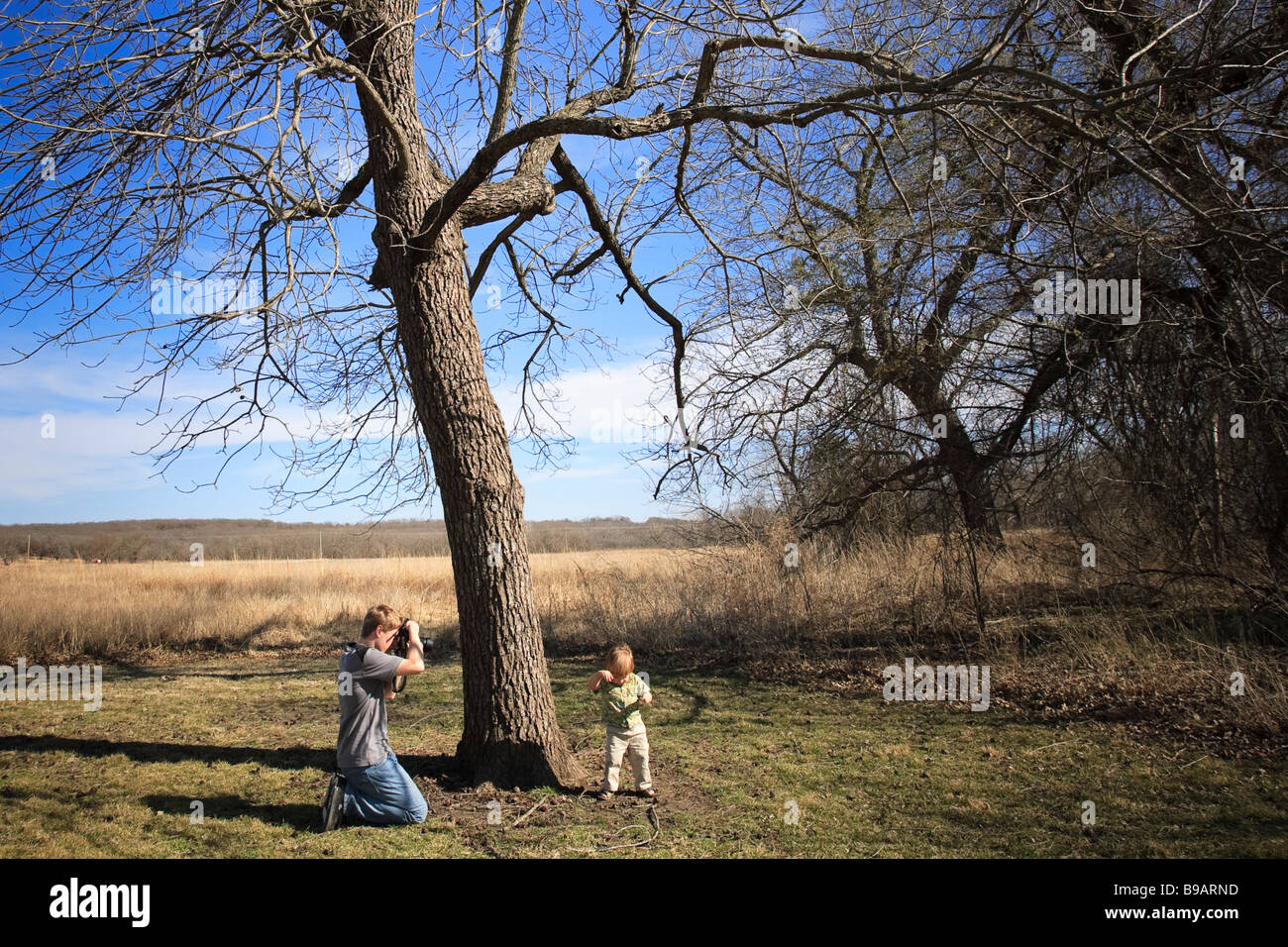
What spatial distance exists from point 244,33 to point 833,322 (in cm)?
735

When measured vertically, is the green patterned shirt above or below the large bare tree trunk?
below

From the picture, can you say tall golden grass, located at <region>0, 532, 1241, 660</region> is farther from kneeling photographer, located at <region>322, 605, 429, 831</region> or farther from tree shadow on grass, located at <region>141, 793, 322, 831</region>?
tree shadow on grass, located at <region>141, 793, 322, 831</region>

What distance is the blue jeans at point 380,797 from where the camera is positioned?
16.9ft

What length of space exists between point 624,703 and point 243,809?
279 centimetres

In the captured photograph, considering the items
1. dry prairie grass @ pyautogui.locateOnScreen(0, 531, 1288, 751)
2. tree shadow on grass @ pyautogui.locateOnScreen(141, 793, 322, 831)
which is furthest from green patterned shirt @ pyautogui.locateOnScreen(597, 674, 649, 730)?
dry prairie grass @ pyautogui.locateOnScreen(0, 531, 1288, 751)

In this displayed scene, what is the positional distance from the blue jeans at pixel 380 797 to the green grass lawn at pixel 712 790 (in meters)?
0.10

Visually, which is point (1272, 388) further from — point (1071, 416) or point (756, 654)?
point (756, 654)

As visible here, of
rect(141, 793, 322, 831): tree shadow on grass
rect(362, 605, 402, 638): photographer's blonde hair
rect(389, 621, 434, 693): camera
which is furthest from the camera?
rect(389, 621, 434, 693): camera

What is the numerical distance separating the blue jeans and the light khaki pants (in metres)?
1.31

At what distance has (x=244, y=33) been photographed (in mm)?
5168

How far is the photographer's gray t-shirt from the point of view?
16.9 ft

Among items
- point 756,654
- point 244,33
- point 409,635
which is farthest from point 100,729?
point 756,654

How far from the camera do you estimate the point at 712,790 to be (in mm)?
5867

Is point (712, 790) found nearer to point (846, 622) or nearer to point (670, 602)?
point (846, 622)
